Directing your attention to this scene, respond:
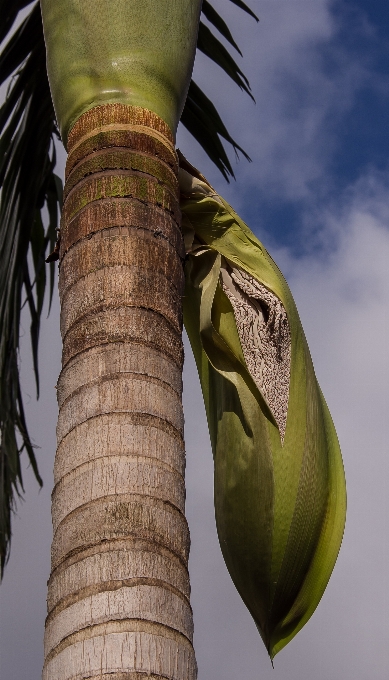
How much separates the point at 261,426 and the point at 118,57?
1.23 m

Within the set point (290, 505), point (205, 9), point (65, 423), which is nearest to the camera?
point (65, 423)

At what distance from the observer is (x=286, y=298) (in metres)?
3.58

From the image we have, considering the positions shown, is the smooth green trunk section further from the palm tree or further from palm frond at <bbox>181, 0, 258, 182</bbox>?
palm frond at <bbox>181, 0, 258, 182</bbox>

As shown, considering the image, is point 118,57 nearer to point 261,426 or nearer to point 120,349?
point 120,349

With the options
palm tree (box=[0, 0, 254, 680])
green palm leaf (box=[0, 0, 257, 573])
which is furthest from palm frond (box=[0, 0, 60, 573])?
palm tree (box=[0, 0, 254, 680])

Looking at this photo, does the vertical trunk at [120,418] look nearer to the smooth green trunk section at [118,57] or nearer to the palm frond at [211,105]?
the smooth green trunk section at [118,57]

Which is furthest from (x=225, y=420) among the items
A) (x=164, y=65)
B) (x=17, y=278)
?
(x=17, y=278)

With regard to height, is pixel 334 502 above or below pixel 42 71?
below

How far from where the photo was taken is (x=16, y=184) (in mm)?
4996

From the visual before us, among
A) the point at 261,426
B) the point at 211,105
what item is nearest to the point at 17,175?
the point at 211,105

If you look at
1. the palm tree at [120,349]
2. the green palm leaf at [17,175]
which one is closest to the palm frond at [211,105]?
the green palm leaf at [17,175]

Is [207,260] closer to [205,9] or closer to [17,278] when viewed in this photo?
[17,278]

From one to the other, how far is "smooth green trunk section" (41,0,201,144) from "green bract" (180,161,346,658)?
1.12 feet

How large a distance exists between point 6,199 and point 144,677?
305 cm
